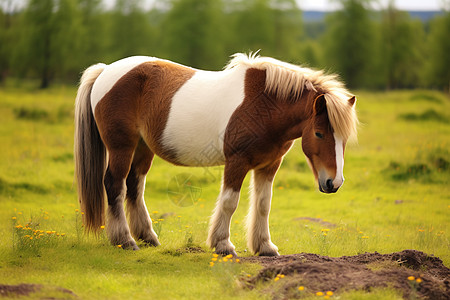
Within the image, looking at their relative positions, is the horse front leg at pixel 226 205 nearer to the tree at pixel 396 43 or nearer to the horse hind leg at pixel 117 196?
the horse hind leg at pixel 117 196

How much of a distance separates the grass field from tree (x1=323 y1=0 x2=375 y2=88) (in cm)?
2697

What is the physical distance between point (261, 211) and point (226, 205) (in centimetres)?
60

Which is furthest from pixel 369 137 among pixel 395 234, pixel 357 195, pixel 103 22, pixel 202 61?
pixel 103 22

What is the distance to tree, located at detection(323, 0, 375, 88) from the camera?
4166cm

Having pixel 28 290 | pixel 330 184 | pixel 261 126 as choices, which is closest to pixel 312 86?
pixel 261 126

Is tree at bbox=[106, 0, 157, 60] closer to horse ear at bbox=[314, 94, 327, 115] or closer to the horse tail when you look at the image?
the horse tail

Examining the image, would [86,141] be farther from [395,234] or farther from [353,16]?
[353,16]

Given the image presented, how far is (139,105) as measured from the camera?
19.4ft

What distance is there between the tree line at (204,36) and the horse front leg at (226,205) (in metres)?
29.3

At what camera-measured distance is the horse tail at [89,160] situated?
5.96m

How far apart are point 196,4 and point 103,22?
773 cm

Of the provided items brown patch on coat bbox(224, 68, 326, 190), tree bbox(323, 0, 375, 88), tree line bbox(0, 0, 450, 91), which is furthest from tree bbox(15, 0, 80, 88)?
brown patch on coat bbox(224, 68, 326, 190)

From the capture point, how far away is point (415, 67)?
5259 centimetres

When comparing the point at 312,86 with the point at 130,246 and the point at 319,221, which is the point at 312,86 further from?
the point at 319,221
